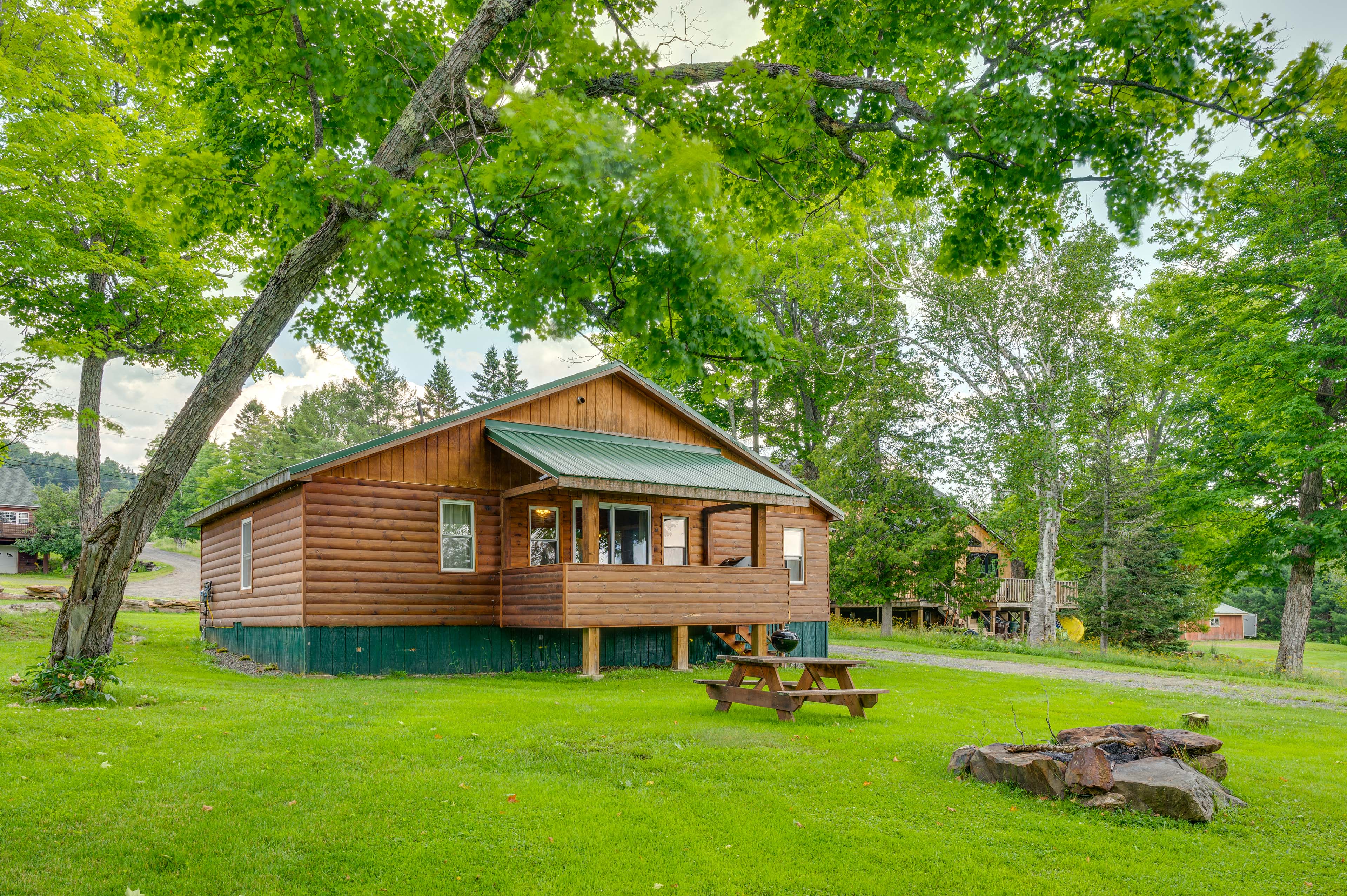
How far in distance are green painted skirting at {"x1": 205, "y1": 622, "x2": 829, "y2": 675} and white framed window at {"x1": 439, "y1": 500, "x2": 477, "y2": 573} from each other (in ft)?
3.78

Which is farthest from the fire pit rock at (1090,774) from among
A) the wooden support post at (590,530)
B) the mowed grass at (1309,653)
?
the mowed grass at (1309,653)

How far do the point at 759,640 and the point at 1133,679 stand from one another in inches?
300

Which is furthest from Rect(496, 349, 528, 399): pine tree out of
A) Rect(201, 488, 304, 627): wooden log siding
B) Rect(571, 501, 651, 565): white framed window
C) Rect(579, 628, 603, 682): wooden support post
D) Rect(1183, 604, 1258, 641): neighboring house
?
Rect(1183, 604, 1258, 641): neighboring house

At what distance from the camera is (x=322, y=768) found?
6.50 metres

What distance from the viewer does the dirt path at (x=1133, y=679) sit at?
14.3m

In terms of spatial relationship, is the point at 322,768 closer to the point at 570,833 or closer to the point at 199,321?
the point at 570,833

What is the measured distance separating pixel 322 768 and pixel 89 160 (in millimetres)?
15204

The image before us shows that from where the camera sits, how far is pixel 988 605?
33344 millimetres

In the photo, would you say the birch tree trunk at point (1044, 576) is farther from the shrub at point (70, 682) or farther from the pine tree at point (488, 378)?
the pine tree at point (488, 378)

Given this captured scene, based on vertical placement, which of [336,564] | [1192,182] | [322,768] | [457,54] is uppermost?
[457,54]

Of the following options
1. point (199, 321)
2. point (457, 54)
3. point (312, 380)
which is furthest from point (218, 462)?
point (457, 54)

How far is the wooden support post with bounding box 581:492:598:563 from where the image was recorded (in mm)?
14773

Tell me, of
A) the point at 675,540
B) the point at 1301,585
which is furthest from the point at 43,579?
the point at 1301,585

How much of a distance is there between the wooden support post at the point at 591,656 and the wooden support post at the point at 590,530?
0.12 ft
